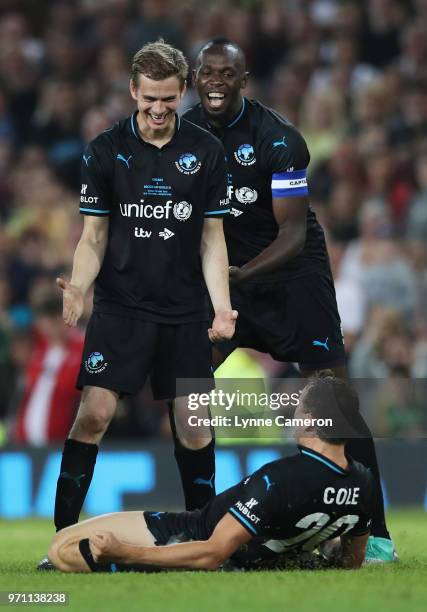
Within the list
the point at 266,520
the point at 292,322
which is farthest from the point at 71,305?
the point at 292,322

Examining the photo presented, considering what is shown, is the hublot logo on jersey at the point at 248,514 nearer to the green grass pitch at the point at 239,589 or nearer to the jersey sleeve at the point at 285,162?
the green grass pitch at the point at 239,589

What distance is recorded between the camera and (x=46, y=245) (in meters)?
15.3

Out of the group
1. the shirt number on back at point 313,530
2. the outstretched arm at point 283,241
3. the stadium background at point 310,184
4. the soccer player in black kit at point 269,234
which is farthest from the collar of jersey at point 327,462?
the stadium background at point 310,184

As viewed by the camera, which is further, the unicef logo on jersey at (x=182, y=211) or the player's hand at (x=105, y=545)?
the unicef logo on jersey at (x=182, y=211)

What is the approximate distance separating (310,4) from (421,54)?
1.84 metres

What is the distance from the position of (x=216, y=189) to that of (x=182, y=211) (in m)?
0.23

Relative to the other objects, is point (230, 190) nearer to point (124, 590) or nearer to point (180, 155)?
point (180, 155)

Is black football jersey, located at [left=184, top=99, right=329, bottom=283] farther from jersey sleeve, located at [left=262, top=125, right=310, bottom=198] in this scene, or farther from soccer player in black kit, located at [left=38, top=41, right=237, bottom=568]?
soccer player in black kit, located at [left=38, top=41, right=237, bottom=568]

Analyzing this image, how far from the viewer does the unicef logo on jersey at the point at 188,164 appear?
7352 millimetres

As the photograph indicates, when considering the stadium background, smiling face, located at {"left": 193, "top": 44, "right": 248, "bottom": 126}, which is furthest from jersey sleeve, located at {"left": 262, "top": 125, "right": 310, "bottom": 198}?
the stadium background

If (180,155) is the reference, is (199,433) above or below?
below

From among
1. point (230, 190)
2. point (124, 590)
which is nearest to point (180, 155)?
point (230, 190)

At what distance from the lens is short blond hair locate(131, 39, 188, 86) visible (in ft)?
23.4

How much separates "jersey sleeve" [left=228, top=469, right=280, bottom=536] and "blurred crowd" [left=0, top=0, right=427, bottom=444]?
4733 mm
